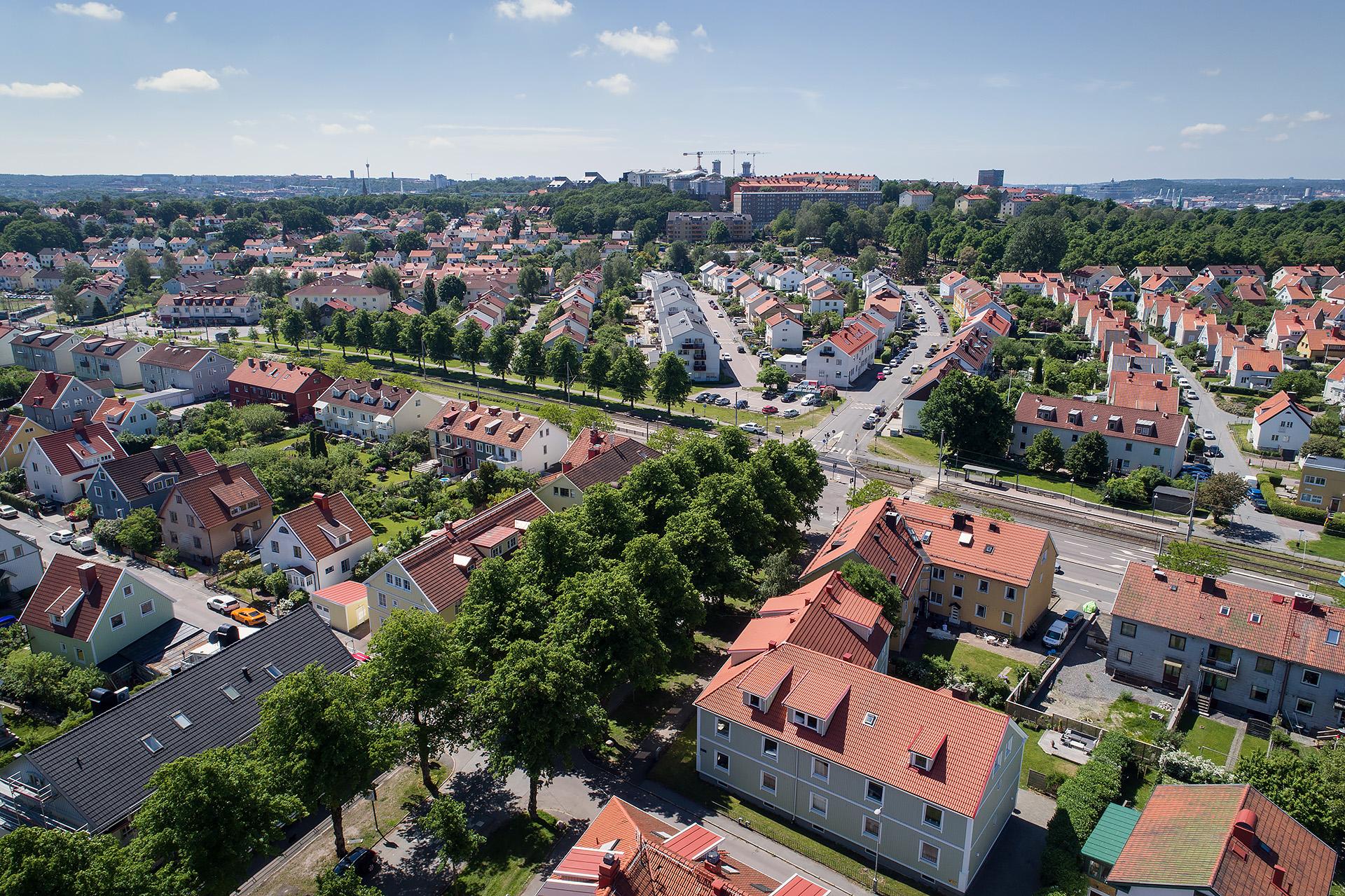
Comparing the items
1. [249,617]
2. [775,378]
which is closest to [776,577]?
[249,617]

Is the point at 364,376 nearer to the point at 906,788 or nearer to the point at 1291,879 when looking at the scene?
the point at 906,788

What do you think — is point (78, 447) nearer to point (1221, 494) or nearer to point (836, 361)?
point (836, 361)

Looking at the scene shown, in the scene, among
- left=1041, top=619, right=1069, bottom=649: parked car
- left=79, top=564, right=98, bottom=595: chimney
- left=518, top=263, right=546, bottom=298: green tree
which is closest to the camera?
left=79, top=564, right=98, bottom=595: chimney

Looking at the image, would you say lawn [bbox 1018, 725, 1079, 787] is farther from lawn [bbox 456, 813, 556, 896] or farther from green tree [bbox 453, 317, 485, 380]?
green tree [bbox 453, 317, 485, 380]

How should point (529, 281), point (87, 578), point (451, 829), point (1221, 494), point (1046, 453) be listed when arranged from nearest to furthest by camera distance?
1. point (451, 829)
2. point (87, 578)
3. point (1221, 494)
4. point (1046, 453)
5. point (529, 281)

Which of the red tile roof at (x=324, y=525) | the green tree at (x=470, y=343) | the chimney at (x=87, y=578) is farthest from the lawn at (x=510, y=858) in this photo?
the green tree at (x=470, y=343)

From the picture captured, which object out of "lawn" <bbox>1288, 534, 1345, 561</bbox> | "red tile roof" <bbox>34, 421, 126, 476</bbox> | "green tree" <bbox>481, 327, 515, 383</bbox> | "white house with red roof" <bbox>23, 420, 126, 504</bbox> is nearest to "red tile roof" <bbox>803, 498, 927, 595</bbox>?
"lawn" <bbox>1288, 534, 1345, 561</bbox>

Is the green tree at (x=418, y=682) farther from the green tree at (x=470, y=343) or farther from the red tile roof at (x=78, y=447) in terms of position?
the green tree at (x=470, y=343)
